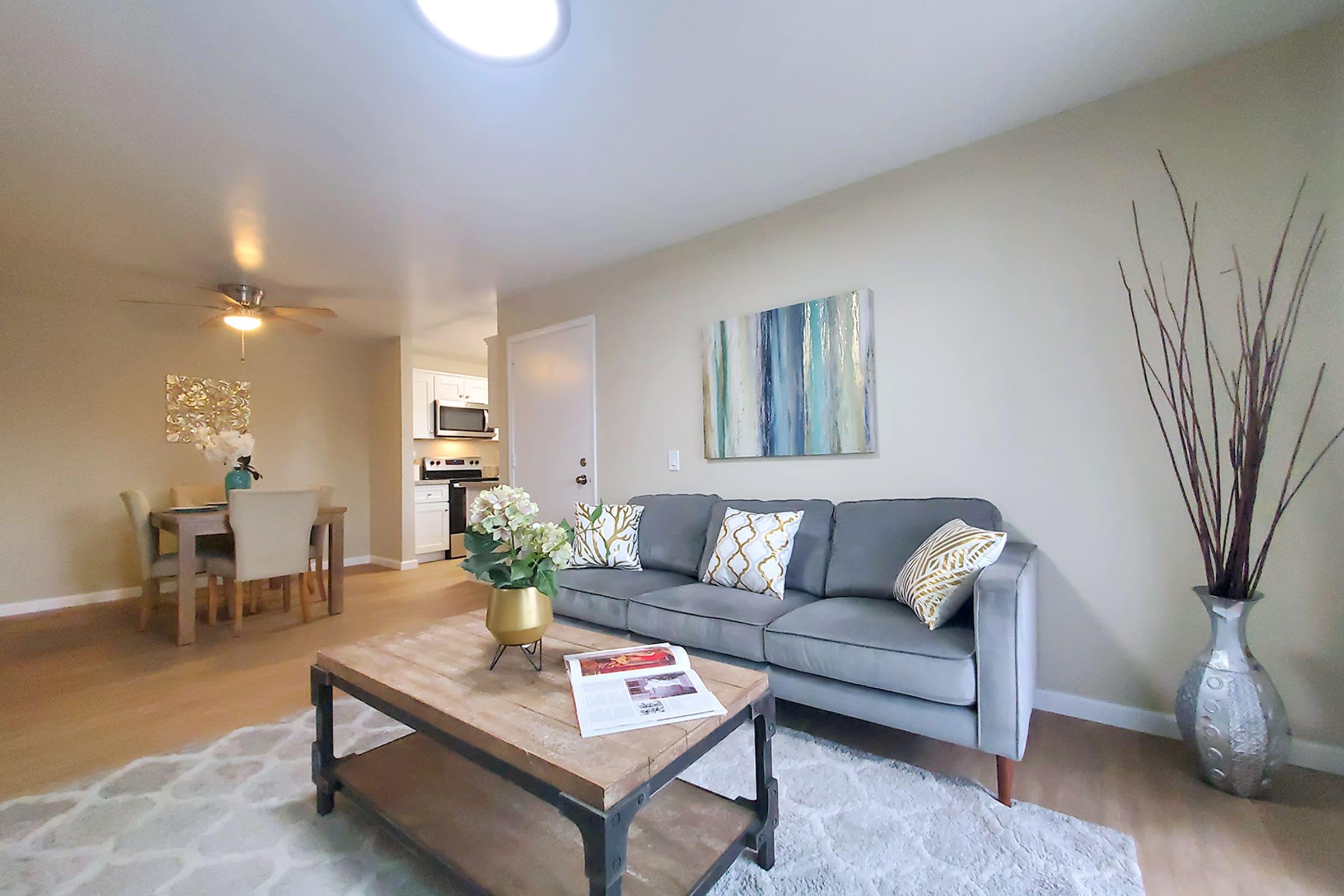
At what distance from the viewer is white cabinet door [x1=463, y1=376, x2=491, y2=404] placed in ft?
21.6

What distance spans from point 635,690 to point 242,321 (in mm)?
4626

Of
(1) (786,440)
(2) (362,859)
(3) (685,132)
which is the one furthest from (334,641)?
(3) (685,132)

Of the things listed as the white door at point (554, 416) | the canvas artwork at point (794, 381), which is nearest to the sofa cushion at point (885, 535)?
the canvas artwork at point (794, 381)

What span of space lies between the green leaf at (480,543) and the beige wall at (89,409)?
419 centimetres

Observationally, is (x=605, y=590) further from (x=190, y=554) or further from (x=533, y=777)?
(x=190, y=554)

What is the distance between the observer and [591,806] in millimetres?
955

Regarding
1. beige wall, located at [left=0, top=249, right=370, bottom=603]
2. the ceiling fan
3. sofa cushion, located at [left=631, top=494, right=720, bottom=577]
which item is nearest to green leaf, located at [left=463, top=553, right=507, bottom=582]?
sofa cushion, located at [left=631, top=494, right=720, bottom=577]

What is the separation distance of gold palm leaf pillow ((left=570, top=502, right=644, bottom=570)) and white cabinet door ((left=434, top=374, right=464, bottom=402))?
12.9 ft

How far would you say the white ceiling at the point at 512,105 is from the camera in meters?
1.74

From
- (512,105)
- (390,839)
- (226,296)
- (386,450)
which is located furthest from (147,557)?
(512,105)

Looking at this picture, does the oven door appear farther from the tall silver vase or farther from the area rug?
the tall silver vase

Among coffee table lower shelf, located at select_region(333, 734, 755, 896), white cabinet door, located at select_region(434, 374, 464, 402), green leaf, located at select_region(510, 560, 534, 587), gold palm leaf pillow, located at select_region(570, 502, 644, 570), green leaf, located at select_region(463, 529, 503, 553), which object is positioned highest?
white cabinet door, located at select_region(434, 374, 464, 402)

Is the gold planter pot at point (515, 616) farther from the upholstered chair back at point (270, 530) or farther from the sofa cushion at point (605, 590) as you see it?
the upholstered chair back at point (270, 530)

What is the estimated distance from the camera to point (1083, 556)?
216 cm
